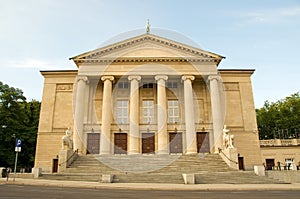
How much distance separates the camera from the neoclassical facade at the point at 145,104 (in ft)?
98.8

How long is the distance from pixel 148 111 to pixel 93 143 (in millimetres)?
7513

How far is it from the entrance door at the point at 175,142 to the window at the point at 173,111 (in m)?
1.69

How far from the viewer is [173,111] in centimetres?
3250

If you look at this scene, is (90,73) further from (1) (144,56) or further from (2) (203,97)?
(2) (203,97)

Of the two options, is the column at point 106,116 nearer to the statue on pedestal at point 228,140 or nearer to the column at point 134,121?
the column at point 134,121

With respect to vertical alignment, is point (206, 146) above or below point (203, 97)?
below

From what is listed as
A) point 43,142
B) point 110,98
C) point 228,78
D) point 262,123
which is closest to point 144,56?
point 110,98

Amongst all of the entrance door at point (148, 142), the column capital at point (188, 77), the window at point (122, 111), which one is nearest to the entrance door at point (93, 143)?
the window at point (122, 111)

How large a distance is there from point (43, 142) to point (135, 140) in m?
11.5

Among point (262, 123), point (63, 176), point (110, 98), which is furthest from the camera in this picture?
point (262, 123)

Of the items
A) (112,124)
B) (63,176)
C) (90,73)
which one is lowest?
(63,176)

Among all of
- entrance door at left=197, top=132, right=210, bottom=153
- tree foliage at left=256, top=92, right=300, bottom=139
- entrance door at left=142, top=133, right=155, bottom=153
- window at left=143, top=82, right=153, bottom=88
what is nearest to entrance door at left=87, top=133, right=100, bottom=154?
entrance door at left=142, top=133, right=155, bottom=153

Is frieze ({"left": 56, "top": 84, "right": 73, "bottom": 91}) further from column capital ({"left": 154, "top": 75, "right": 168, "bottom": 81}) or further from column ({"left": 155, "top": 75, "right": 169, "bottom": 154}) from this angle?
column ({"left": 155, "top": 75, "right": 169, "bottom": 154})

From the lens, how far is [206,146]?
102 ft
